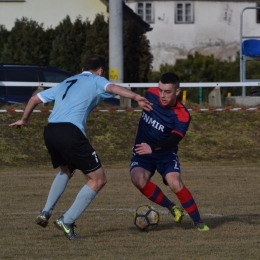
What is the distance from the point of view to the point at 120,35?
22.8 meters

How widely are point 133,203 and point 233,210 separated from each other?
1553mm

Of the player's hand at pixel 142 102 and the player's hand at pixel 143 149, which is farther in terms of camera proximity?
the player's hand at pixel 143 149

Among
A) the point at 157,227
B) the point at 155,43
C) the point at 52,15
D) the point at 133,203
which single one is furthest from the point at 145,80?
the point at 155,43

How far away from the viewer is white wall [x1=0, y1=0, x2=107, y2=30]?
Result: 35156mm

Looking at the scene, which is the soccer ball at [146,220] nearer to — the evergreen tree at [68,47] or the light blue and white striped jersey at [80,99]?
the light blue and white striped jersey at [80,99]

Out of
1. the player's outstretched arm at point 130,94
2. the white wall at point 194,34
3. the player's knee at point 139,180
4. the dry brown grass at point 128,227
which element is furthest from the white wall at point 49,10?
the player's outstretched arm at point 130,94

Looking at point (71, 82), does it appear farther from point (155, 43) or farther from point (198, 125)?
point (155, 43)

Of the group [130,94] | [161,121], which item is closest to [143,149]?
[161,121]

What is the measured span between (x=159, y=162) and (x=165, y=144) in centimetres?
47

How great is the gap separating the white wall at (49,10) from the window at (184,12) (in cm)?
2624

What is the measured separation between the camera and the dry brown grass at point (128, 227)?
775cm

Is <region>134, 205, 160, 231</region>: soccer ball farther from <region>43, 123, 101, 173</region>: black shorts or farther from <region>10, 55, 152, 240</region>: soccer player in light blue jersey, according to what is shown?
<region>43, 123, 101, 173</region>: black shorts

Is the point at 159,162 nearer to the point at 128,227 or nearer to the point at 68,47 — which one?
the point at 128,227

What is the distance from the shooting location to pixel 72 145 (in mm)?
8281
